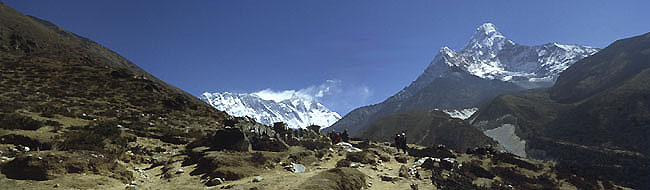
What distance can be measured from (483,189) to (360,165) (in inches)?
303

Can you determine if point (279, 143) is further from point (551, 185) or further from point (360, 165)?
point (551, 185)

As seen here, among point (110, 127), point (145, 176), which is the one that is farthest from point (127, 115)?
point (145, 176)

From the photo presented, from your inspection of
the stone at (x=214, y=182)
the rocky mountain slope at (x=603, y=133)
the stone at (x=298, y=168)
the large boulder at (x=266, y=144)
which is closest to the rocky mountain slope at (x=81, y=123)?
the stone at (x=214, y=182)

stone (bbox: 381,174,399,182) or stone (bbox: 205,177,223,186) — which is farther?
stone (bbox: 381,174,399,182)

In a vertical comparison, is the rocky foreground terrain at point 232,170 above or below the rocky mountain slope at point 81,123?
below

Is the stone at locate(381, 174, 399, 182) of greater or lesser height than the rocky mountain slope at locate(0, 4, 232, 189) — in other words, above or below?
below

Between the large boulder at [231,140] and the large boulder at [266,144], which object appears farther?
the large boulder at [266,144]

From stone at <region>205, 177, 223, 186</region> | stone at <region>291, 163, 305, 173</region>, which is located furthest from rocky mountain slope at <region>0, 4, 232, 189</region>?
stone at <region>291, 163, 305, 173</region>

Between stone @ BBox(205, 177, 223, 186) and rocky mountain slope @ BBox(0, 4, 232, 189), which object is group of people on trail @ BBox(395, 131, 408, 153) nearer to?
rocky mountain slope @ BBox(0, 4, 232, 189)

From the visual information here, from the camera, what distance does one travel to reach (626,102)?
544ft

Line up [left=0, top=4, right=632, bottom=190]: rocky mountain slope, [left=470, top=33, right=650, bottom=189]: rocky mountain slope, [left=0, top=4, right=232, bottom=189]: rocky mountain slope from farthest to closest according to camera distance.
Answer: [left=470, top=33, right=650, bottom=189]: rocky mountain slope
[left=0, top=4, right=632, bottom=190]: rocky mountain slope
[left=0, top=4, right=232, bottom=189]: rocky mountain slope

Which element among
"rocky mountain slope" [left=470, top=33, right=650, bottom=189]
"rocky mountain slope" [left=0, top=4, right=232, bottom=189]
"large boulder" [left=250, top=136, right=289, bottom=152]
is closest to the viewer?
"rocky mountain slope" [left=0, top=4, right=232, bottom=189]

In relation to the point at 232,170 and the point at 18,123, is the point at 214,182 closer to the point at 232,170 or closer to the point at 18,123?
the point at 232,170

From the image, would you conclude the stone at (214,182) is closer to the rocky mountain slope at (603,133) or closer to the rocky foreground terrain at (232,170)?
the rocky foreground terrain at (232,170)
